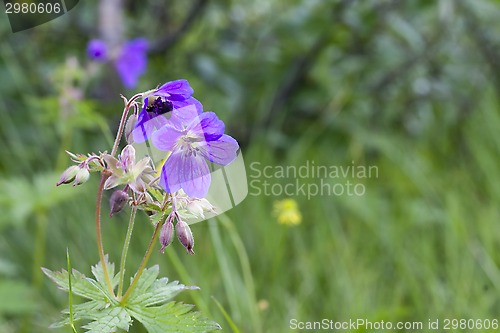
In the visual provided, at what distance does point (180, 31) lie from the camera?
8.53ft

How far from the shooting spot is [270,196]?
2.41m

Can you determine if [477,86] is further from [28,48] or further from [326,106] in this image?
[28,48]

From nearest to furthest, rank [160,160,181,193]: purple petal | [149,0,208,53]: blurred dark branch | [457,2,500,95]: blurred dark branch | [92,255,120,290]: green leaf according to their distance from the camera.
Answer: [160,160,181,193]: purple petal → [92,255,120,290]: green leaf → [149,0,208,53]: blurred dark branch → [457,2,500,95]: blurred dark branch

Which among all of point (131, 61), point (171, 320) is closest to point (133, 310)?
point (171, 320)

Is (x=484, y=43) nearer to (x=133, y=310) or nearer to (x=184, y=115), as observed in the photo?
(x=184, y=115)

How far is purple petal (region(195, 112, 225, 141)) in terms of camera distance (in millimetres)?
873

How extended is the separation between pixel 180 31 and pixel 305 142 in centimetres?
68

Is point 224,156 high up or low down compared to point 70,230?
up

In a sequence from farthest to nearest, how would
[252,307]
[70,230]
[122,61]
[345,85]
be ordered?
[345,85] → [70,230] → [122,61] → [252,307]

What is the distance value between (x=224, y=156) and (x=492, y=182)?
178 centimetres

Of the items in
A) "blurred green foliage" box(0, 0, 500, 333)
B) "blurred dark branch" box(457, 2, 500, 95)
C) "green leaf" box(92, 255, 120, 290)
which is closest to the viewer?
"green leaf" box(92, 255, 120, 290)

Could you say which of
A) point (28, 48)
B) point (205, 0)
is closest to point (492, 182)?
point (205, 0)

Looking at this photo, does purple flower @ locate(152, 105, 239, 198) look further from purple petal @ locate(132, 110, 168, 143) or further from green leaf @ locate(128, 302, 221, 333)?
green leaf @ locate(128, 302, 221, 333)

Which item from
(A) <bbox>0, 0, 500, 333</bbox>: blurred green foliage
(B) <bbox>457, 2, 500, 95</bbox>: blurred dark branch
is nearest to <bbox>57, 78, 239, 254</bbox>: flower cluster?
(A) <bbox>0, 0, 500, 333</bbox>: blurred green foliage
